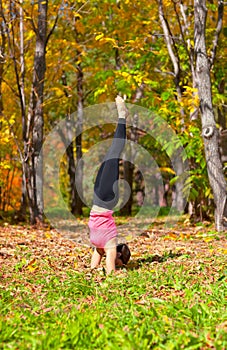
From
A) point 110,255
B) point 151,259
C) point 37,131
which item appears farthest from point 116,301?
point 37,131

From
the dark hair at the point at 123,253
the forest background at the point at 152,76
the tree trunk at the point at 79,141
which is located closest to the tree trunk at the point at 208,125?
the forest background at the point at 152,76

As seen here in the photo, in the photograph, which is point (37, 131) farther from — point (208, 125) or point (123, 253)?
point (123, 253)

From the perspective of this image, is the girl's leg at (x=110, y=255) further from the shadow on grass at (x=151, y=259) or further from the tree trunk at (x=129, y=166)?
the tree trunk at (x=129, y=166)

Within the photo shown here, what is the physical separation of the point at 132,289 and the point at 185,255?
7.31ft

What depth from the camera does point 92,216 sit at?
6.34 metres

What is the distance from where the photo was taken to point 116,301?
15.0 feet

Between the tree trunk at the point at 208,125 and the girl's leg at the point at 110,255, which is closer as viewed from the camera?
the girl's leg at the point at 110,255

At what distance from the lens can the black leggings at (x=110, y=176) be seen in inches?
243

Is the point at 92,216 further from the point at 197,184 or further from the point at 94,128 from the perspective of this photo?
the point at 94,128

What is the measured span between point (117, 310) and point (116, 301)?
32cm

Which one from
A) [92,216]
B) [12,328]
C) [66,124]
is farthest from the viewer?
[66,124]

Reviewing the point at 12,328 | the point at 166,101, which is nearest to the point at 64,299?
the point at 12,328

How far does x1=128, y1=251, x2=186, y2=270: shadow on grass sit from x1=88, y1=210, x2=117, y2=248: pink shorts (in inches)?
22.2

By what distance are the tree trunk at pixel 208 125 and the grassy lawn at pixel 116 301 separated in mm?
2265
